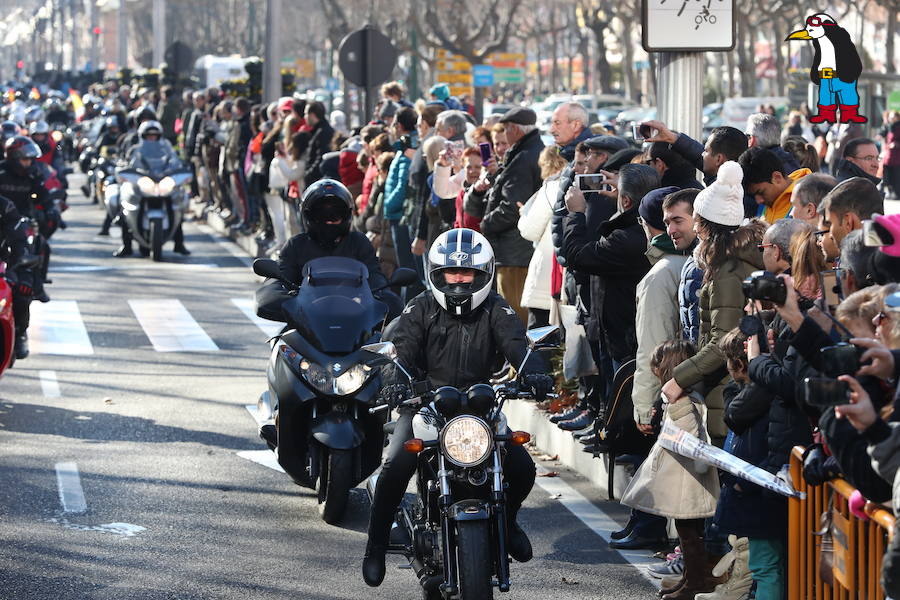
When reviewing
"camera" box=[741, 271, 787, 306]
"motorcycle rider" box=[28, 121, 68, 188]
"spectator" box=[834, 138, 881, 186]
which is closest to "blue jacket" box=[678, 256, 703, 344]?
"camera" box=[741, 271, 787, 306]

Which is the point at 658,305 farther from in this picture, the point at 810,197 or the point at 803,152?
the point at 803,152

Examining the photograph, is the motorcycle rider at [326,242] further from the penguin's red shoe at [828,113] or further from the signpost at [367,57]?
the signpost at [367,57]

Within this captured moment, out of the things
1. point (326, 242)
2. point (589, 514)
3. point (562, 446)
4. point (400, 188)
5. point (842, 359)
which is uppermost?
point (400, 188)

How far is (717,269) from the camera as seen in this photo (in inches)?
295

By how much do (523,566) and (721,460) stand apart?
4.97 feet

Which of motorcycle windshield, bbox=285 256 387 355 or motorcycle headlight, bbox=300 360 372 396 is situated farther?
motorcycle windshield, bbox=285 256 387 355

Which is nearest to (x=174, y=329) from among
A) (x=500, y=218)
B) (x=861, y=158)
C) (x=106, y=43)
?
(x=500, y=218)

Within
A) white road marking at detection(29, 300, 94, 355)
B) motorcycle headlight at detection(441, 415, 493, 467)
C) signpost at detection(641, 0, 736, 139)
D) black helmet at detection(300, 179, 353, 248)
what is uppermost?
signpost at detection(641, 0, 736, 139)

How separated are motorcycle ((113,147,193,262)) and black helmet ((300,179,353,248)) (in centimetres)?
1224

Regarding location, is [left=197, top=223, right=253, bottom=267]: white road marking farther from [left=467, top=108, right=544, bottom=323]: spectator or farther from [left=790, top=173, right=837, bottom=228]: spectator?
[left=790, top=173, right=837, bottom=228]: spectator

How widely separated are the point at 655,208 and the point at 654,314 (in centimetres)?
60

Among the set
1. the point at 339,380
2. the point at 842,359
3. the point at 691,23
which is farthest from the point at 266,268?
the point at 842,359

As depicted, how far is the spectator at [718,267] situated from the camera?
7.32 meters

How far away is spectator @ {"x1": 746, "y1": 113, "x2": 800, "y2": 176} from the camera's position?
9891 millimetres
